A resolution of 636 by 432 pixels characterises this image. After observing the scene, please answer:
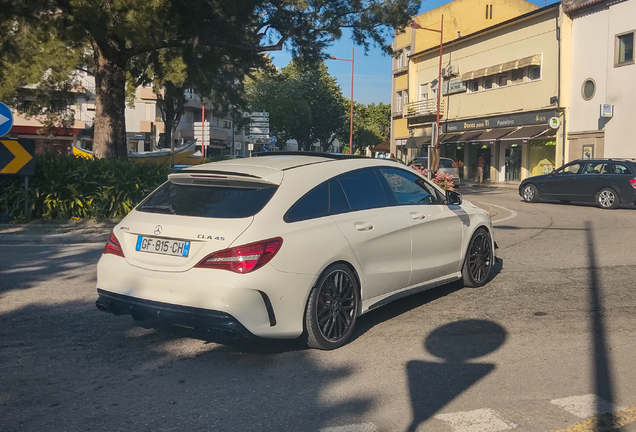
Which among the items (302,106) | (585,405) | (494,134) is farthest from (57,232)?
(302,106)

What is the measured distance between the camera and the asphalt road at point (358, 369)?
3.74m

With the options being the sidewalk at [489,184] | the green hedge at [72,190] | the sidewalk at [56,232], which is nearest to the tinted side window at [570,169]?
the sidewalk at [489,184]

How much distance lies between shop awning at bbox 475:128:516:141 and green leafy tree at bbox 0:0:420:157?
718 inches

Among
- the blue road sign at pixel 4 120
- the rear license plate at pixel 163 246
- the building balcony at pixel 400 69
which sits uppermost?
the building balcony at pixel 400 69

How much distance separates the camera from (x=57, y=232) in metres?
12.0

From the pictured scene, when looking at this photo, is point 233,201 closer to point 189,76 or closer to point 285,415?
point 285,415

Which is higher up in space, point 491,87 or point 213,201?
point 491,87

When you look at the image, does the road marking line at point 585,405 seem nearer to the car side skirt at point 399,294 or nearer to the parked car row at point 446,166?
the car side skirt at point 399,294

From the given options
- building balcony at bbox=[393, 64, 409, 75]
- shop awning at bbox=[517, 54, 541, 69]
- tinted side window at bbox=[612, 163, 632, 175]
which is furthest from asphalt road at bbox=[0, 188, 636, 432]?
building balcony at bbox=[393, 64, 409, 75]

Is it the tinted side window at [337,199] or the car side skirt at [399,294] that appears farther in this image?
the car side skirt at [399,294]

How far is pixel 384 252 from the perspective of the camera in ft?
18.4

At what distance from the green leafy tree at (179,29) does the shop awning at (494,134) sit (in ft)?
59.8

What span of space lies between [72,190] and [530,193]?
15656mm

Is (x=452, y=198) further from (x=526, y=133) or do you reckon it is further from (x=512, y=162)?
(x=512, y=162)
